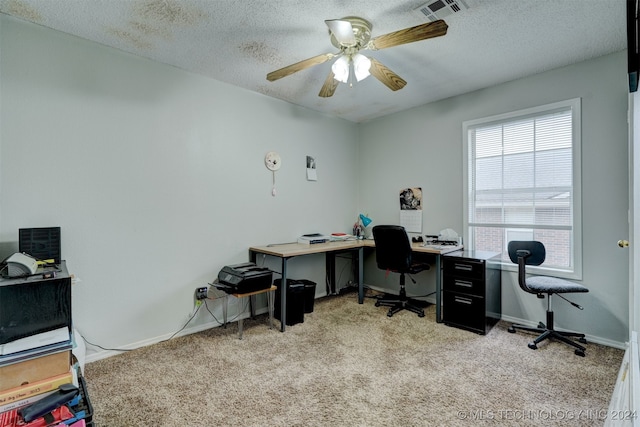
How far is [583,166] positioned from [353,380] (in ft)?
8.92

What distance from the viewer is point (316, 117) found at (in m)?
4.03

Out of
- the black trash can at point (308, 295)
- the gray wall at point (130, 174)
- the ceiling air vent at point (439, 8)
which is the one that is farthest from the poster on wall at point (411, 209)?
the ceiling air vent at point (439, 8)

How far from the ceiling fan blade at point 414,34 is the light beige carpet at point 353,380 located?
7.24 feet

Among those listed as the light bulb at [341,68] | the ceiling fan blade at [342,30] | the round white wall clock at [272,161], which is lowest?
the round white wall clock at [272,161]

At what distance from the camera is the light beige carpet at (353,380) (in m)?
1.71

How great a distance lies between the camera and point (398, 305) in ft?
11.2

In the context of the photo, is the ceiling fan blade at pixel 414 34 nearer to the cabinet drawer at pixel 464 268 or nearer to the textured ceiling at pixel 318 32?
the textured ceiling at pixel 318 32

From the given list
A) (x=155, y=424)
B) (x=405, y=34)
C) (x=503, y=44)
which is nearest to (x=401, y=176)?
(x=503, y=44)

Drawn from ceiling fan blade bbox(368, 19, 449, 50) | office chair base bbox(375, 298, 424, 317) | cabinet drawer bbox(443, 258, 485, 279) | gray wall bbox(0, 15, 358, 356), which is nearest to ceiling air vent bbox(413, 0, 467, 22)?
ceiling fan blade bbox(368, 19, 449, 50)

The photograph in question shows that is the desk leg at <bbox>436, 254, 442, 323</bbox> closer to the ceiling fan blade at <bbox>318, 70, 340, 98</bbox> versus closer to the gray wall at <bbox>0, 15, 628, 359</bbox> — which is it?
the gray wall at <bbox>0, 15, 628, 359</bbox>

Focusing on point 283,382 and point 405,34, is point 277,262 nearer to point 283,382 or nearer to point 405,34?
point 283,382

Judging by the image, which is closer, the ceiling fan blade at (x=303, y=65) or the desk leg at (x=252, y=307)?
the ceiling fan blade at (x=303, y=65)

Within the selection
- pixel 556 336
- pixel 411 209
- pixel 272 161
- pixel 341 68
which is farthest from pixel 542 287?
pixel 272 161

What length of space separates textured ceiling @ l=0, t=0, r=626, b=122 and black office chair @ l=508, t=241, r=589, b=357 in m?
1.71
